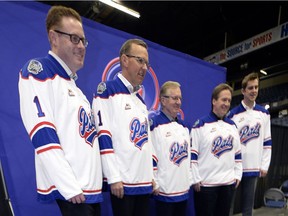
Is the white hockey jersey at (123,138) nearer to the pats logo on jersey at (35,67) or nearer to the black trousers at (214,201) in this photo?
the pats logo on jersey at (35,67)

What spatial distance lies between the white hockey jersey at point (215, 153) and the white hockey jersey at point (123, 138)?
814mm

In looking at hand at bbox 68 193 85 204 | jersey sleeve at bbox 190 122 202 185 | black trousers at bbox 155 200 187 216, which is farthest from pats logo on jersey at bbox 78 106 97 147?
jersey sleeve at bbox 190 122 202 185

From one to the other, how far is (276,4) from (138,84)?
269 inches

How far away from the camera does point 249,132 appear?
246cm

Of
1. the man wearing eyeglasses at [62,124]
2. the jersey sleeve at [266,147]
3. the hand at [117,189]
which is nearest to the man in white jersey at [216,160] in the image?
the jersey sleeve at [266,147]

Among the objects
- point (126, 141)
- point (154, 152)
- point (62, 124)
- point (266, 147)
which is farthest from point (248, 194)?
point (62, 124)

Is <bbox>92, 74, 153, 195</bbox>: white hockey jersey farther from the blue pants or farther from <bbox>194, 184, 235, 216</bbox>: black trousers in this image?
the blue pants

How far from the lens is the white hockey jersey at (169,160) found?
1941 millimetres

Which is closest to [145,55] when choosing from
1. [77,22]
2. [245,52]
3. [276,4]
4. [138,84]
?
[138,84]

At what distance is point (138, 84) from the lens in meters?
1.68

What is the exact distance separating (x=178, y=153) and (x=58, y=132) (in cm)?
108

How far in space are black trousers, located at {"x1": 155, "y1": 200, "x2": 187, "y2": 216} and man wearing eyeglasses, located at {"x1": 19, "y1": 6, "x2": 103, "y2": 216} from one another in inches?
32.0

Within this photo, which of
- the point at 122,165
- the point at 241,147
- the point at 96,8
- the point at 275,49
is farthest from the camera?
the point at 275,49

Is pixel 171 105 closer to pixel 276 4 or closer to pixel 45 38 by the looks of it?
pixel 45 38
